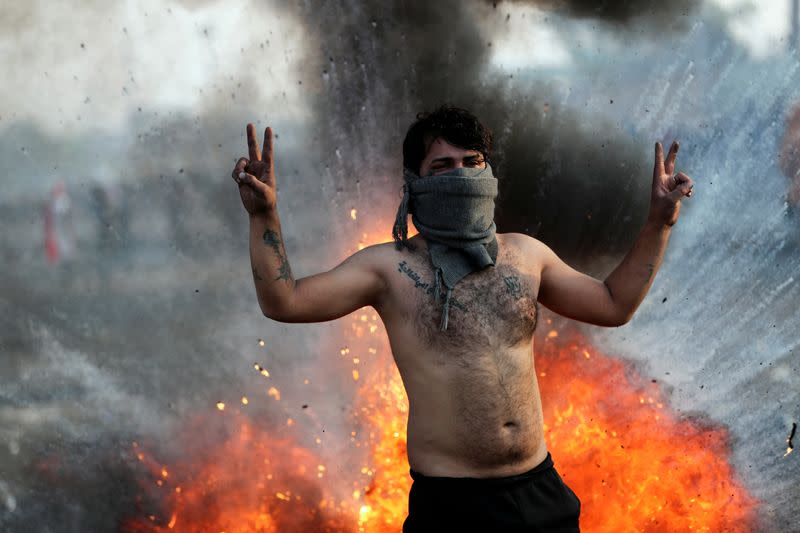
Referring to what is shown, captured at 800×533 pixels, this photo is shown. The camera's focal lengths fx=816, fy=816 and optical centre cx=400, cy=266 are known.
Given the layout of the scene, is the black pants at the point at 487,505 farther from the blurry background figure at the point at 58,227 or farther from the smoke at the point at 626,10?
the smoke at the point at 626,10

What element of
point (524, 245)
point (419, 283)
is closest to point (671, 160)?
point (524, 245)

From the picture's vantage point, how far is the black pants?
3.02 meters

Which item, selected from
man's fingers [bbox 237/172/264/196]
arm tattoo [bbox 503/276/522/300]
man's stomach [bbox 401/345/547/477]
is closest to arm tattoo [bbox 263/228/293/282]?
man's fingers [bbox 237/172/264/196]

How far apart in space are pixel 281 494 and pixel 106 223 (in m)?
2.41

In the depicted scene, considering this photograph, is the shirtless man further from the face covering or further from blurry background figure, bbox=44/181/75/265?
blurry background figure, bbox=44/181/75/265

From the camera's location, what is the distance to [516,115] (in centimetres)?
622

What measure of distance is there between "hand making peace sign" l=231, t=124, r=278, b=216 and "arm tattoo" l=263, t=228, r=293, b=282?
87mm

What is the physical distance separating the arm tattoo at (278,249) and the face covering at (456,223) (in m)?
0.49

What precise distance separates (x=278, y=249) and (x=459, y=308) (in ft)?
2.35

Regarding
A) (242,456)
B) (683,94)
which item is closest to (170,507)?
(242,456)

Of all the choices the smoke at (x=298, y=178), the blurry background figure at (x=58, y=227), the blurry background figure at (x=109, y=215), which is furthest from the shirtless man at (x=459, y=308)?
the blurry background figure at (x=58, y=227)

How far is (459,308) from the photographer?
3.10 meters

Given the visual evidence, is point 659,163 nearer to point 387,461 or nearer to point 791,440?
point 387,461

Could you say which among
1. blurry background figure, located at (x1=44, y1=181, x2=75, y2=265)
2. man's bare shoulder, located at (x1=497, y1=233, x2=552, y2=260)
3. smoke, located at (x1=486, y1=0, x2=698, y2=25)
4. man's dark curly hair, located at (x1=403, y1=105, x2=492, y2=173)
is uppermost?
smoke, located at (x1=486, y1=0, x2=698, y2=25)
